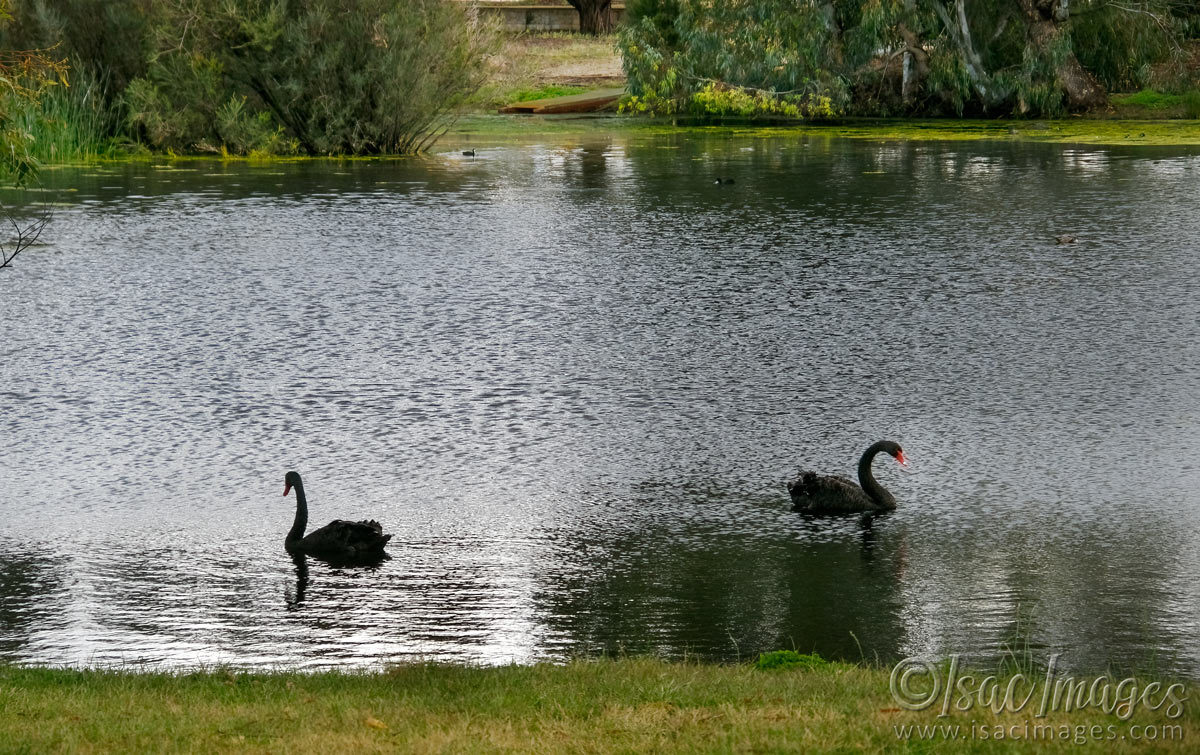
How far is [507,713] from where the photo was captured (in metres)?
7.22

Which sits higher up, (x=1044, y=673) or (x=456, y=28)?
(x=456, y=28)

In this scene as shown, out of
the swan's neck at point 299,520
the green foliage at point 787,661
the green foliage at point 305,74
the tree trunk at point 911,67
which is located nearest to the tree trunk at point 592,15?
the tree trunk at point 911,67

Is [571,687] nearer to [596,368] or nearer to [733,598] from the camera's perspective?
[733,598]

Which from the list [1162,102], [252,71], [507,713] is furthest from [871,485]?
[1162,102]

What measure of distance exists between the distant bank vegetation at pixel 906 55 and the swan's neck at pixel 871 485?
33.2 metres

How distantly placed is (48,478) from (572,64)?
50863 mm

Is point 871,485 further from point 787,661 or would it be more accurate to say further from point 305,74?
point 305,74

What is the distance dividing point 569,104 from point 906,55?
13089mm

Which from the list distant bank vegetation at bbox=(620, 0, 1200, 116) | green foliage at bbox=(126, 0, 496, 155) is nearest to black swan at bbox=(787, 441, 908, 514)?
green foliage at bbox=(126, 0, 496, 155)

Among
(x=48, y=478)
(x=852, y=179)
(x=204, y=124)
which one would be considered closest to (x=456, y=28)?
(x=204, y=124)

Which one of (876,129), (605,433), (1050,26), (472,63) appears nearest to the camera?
(605,433)

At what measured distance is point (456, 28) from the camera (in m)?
39.9

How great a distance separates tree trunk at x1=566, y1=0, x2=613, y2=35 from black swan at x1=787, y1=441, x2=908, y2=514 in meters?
60.5

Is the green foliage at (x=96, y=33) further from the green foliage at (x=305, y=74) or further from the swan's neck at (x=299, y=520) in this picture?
the swan's neck at (x=299, y=520)
